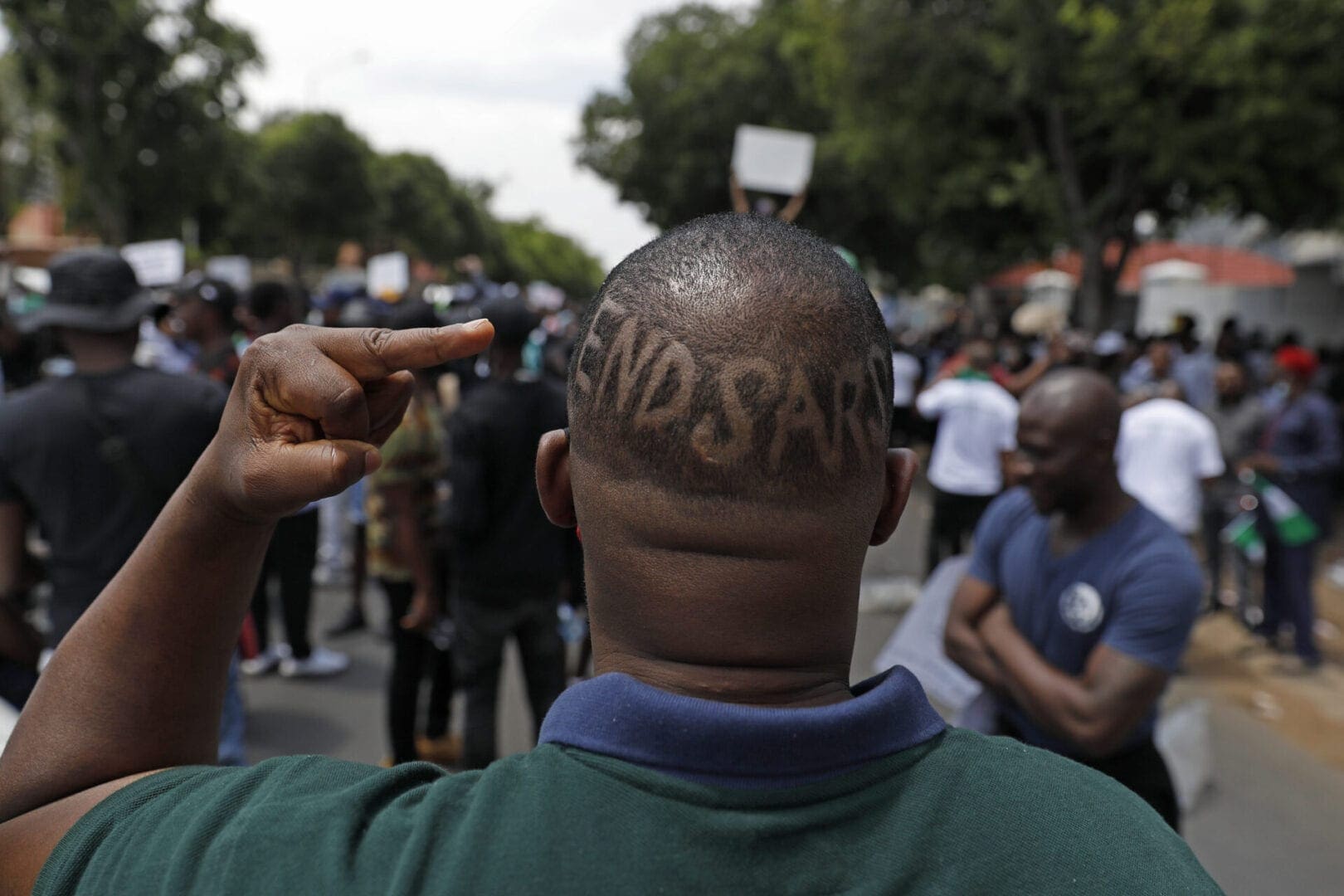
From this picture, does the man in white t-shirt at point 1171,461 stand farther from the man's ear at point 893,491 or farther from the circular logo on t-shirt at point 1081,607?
the man's ear at point 893,491

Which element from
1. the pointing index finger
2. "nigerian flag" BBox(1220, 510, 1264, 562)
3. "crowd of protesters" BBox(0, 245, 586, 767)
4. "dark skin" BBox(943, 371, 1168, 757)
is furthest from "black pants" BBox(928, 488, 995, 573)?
the pointing index finger

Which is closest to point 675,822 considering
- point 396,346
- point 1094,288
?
point 396,346

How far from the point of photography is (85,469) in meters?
2.93

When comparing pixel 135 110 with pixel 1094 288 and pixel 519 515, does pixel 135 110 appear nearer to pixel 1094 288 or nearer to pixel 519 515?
pixel 1094 288

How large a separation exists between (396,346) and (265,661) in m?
5.32

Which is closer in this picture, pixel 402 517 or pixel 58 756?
pixel 58 756

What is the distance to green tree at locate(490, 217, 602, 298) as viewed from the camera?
107 meters

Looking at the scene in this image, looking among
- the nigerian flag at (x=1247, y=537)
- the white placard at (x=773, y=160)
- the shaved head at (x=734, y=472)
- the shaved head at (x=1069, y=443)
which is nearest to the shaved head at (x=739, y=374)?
the shaved head at (x=734, y=472)

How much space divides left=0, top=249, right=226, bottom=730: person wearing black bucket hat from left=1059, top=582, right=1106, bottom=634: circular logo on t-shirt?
2446mm

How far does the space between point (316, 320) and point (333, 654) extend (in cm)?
251

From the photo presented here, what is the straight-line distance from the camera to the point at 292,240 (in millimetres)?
39125

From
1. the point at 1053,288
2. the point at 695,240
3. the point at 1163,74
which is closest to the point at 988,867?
the point at 695,240

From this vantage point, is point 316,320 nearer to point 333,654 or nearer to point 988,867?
point 333,654

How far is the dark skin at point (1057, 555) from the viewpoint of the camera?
2447 mm
